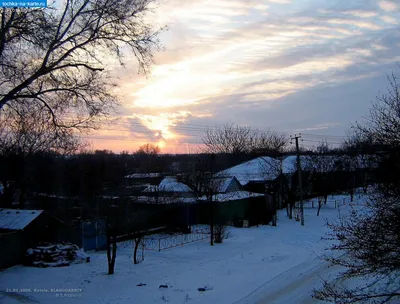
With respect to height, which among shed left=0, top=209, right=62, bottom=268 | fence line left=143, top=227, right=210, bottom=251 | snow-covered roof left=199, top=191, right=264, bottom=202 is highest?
snow-covered roof left=199, top=191, right=264, bottom=202

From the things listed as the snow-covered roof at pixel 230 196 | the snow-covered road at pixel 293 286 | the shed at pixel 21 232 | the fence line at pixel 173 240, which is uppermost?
the snow-covered roof at pixel 230 196

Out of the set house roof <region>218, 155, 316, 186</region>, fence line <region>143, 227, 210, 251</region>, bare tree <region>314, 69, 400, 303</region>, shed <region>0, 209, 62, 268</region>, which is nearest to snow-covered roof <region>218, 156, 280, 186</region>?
house roof <region>218, 155, 316, 186</region>

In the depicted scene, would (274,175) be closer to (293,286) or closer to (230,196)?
(230,196)

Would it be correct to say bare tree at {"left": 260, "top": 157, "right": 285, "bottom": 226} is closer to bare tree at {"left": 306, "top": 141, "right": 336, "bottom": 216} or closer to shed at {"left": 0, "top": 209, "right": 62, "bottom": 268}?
bare tree at {"left": 306, "top": 141, "right": 336, "bottom": 216}

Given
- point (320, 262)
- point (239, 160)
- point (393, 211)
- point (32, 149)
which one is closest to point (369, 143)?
point (393, 211)

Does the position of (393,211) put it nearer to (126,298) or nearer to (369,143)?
(369,143)

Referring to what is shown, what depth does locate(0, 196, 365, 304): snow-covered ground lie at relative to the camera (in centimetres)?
1286

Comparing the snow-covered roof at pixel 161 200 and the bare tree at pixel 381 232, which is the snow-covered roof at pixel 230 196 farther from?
the bare tree at pixel 381 232

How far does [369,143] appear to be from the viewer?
32.9ft

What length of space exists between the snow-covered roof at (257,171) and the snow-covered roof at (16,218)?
74.8 feet

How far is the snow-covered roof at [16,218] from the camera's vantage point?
19.0m

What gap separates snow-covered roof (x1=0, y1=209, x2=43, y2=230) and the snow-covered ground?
245 centimetres

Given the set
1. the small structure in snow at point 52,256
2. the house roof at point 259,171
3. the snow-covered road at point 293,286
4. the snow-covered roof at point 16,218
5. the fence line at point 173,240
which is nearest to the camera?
the snow-covered road at point 293,286

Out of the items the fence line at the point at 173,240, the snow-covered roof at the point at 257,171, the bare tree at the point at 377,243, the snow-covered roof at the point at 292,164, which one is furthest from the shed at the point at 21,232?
the snow-covered roof at the point at 292,164
